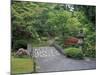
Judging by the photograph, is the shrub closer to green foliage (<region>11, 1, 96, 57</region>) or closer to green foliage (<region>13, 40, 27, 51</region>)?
green foliage (<region>11, 1, 96, 57</region>)

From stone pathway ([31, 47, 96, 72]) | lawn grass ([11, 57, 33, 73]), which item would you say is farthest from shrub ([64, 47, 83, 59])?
lawn grass ([11, 57, 33, 73])

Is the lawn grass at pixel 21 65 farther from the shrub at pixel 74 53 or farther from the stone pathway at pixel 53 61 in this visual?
the shrub at pixel 74 53

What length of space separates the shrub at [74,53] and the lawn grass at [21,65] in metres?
0.38

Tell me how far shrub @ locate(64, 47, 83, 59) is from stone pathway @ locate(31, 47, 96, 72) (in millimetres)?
41

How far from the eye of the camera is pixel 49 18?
180 cm

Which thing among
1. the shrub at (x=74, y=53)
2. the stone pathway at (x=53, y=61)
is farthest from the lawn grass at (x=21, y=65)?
the shrub at (x=74, y=53)

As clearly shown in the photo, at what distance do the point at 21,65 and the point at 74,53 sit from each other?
540 millimetres

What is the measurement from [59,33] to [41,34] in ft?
0.60

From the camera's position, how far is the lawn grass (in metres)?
1.69

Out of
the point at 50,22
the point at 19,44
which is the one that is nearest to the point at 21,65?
the point at 19,44

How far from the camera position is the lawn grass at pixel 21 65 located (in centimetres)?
169

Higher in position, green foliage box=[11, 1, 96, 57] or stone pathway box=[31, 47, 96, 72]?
green foliage box=[11, 1, 96, 57]

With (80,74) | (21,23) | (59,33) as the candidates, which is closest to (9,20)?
(21,23)
